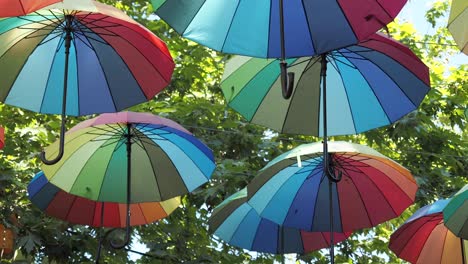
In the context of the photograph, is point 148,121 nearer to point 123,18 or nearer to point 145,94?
point 145,94

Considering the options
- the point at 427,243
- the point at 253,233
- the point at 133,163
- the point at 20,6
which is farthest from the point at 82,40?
the point at 427,243

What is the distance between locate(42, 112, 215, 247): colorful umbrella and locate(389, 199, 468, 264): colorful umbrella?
56.5 inches

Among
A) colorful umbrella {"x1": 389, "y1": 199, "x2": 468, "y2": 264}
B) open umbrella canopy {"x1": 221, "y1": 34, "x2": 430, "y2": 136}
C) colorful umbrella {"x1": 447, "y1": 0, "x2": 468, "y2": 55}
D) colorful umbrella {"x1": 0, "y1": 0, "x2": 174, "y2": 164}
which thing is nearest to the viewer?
colorful umbrella {"x1": 447, "y1": 0, "x2": 468, "y2": 55}

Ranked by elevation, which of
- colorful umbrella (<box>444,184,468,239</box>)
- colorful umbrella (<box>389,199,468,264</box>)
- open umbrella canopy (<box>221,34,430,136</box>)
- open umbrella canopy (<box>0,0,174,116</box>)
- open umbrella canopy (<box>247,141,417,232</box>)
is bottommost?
colorful umbrella (<box>444,184,468,239</box>)

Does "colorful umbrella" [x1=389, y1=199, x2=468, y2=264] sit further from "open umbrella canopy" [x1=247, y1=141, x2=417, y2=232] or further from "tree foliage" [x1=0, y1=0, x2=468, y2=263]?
"tree foliage" [x1=0, y1=0, x2=468, y2=263]

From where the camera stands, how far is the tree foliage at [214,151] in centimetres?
604

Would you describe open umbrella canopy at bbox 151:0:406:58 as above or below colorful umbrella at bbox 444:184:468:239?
above

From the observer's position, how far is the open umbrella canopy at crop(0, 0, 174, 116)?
4113 mm

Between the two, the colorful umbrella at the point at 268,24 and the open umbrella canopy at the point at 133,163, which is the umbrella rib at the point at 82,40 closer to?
the open umbrella canopy at the point at 133,163

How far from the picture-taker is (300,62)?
4484mm

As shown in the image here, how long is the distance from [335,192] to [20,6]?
2.62m

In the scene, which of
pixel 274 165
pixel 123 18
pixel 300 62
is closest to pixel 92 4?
pixel 123 18

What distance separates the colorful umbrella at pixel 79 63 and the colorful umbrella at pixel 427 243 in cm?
209

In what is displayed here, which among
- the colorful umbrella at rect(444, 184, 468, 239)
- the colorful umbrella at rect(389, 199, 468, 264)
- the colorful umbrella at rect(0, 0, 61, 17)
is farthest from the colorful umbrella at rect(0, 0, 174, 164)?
the colorful umbrella at rect(389, 199, 468, 264)
